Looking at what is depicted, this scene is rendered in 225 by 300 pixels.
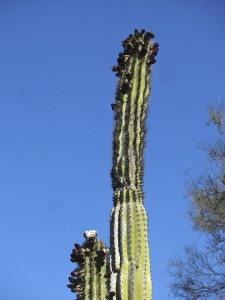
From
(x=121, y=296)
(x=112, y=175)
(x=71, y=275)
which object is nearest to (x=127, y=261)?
(x=121, y=296)

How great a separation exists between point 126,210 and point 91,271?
84 cm

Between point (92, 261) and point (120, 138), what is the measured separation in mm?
1493

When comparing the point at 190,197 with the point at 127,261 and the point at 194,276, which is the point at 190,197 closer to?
the point at 194,276

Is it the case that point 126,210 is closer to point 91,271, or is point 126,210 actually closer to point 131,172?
point 131,172

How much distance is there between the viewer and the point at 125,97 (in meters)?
5.21

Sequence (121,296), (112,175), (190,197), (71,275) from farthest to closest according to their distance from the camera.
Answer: (190,197)
(112,175)
(121,296)
(71,275)

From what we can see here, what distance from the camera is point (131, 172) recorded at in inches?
190

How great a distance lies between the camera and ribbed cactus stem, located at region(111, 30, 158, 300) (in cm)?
426

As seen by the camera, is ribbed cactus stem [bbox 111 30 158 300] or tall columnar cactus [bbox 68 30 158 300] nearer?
tall columnar cactus [bbox 68 30 158 300]

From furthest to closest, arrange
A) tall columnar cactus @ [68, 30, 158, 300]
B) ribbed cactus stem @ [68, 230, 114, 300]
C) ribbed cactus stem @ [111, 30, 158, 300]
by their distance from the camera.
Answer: ribbed cactus stem @ [111, 30, 158, 300]
tall columnar cactus @ [68, 30, 158, 300]
ribbed cactus stem @ [68, 230, 114, 300]

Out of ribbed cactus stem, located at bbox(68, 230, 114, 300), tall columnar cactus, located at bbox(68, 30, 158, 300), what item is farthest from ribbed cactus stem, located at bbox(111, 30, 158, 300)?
ribbed cactus stem, located at bbox(68, 230, 114, 300)

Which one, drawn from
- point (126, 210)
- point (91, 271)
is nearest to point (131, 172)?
point (126, 210)

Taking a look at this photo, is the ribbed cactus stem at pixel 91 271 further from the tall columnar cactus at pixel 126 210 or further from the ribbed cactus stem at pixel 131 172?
the ribbed cactus stem at pixel 131 172

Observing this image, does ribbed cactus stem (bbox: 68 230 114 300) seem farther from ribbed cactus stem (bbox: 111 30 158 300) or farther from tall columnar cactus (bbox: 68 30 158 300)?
ribbed cactus stem (bbox: 111 30 158 300)
